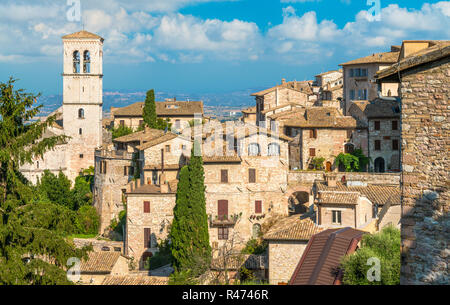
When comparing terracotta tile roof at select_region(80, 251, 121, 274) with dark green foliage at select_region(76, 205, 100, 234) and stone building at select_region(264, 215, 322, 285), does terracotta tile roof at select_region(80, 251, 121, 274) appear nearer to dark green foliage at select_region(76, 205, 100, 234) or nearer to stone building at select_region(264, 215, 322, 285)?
stone building at select_region(264, 215, 322, 285)

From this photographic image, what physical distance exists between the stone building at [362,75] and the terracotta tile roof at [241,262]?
23676 mm

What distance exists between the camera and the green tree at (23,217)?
1392 cm

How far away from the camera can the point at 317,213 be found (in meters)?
27.7

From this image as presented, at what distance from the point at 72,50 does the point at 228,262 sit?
3611 cm

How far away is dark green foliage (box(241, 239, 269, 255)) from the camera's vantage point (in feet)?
109

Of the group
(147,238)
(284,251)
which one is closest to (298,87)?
(147,238)

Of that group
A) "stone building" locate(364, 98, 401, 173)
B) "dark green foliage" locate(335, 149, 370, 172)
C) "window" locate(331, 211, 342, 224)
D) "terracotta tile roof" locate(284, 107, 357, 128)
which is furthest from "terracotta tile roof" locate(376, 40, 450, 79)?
"terracotta tile roof" locate(284, 107, 357, 128)

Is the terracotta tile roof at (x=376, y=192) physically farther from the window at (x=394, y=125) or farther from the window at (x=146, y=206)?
the window at (x=146, y=206)

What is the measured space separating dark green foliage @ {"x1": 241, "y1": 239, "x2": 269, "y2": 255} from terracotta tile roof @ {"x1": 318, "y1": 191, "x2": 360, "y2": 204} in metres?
5.89

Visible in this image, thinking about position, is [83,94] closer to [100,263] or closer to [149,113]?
[149,113]

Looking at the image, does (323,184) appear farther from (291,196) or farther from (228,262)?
(228,262)

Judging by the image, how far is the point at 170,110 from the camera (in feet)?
218

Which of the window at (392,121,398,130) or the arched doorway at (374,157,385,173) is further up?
the window at (392,121,398,130)
